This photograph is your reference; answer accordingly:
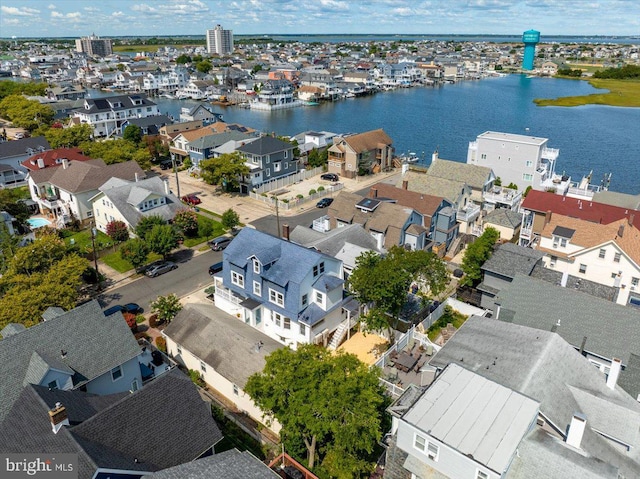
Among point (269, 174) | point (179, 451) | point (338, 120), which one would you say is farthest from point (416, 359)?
point (338, 120)

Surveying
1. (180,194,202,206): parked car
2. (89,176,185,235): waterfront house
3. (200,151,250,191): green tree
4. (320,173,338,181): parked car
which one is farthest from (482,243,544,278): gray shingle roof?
(180,194,202,206): parked car

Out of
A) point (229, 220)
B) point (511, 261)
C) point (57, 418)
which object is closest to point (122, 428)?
point (57, 418)

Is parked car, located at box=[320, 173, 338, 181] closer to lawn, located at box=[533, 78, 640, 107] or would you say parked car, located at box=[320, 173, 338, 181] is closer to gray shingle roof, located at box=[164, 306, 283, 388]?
gray shingle roof, located at box=[164, 306, 283, 388]

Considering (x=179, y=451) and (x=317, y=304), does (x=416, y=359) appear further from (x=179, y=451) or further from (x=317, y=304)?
(x=179, y=451)

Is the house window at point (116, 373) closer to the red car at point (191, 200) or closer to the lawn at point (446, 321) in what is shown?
the lawn at point (446, 321)

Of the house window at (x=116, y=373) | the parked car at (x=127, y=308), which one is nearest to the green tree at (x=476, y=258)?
the house window at (x=116, y=373)

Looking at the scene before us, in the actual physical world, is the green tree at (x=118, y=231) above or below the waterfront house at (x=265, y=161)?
below
